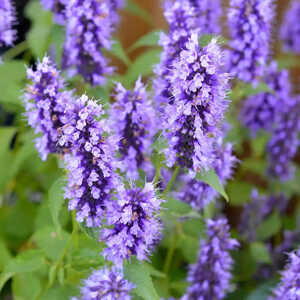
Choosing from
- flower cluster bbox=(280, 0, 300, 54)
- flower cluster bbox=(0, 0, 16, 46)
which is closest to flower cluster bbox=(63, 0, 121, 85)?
flower cluster bbox=(0, 0, 16, 46)

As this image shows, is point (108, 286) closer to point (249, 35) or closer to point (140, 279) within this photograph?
point (140, 279)

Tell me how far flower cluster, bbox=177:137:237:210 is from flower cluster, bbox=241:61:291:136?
115 centimetres

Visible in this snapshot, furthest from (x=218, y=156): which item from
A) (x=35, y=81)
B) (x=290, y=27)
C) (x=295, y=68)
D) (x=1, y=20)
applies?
(x=295, y=68)

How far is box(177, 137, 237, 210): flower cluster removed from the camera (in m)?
2.20

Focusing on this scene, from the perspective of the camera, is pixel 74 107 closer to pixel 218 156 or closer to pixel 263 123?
pixel 218 156

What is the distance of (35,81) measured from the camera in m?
1.95

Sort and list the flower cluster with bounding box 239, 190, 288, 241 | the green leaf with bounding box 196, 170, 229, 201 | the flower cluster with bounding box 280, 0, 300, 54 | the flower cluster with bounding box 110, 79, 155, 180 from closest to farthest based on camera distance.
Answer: the green leaf with bounding box 196, 170, 229, 201 < the flower cluster with bounding box 110, 79, 155, 180 < the flower cluster with bounding box 239, 190, 288, 241 < the flower cluster with bounding box 280, 0, 300, 54

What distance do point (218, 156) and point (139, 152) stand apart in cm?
34

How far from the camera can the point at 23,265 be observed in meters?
2.04

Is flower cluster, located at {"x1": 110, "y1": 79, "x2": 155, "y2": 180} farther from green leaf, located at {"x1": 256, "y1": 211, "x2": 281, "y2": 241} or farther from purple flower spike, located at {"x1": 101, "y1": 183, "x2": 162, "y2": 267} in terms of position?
green leaf, located at {"x1": 256, "y1": 211, "x2": 281, "y2": 241}

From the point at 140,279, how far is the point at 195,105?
65cm

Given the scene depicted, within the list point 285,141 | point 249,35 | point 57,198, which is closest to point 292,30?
point 285,141

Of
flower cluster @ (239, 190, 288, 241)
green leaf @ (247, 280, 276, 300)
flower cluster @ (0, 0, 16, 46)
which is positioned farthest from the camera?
flower cluster @ (239, 190, 288, 241)

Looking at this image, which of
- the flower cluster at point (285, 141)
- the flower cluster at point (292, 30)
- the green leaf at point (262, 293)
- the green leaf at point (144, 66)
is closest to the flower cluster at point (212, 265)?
the green leaf at point (262, 293)
